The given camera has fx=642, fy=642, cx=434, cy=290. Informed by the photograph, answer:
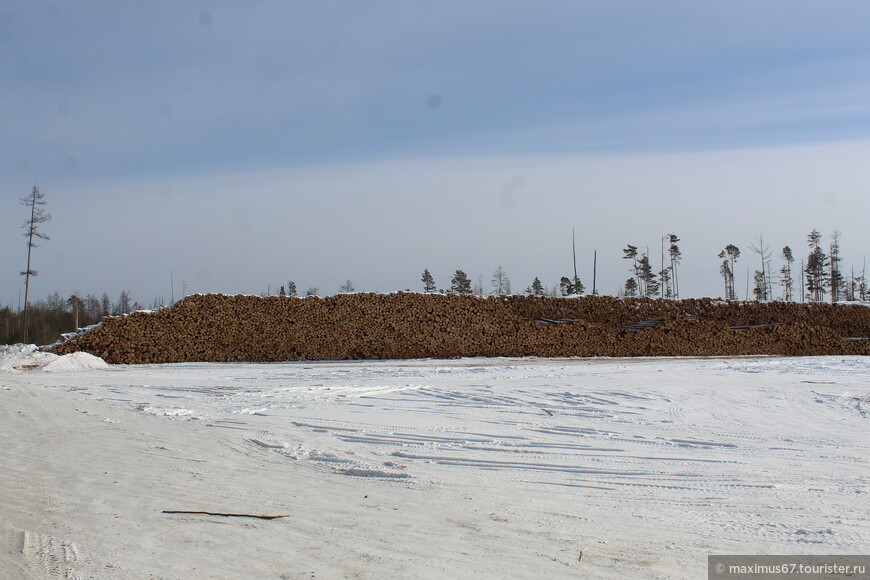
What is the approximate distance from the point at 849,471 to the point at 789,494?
115 centimetres

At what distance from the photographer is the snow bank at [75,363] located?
1628 cm

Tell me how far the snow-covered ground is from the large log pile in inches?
379

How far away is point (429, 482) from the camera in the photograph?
17.2 feet

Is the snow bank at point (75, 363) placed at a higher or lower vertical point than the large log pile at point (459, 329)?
lower

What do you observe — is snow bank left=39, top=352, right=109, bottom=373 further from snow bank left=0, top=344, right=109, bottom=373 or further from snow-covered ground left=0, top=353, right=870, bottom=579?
snow-covered ground left=0, top=353, right=870, bottom=579

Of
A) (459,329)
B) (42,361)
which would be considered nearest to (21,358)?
(42,361)

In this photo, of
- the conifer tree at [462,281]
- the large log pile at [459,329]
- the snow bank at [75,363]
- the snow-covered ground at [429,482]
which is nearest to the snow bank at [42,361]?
the snow bank at [75,363]

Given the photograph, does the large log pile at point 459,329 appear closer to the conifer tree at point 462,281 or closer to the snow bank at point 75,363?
the snow bank at point 75,363

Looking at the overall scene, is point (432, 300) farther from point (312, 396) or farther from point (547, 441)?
point (547, 441)

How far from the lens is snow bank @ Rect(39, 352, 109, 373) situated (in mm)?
16281

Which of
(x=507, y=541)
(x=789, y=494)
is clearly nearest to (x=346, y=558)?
(x=507, y=541)

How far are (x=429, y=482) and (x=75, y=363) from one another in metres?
15.0

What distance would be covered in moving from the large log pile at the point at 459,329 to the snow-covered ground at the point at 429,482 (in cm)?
964

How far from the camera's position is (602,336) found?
23.3m
